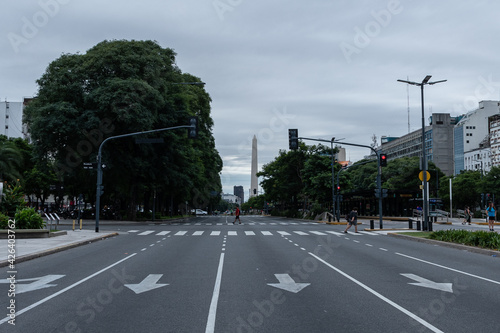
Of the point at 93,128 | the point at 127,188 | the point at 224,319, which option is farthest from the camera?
the point at 127,188

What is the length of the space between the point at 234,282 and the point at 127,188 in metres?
37.4

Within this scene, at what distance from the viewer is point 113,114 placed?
1561 inches

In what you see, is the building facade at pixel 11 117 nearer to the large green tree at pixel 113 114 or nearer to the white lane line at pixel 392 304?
the large green tree at pixel 113 114

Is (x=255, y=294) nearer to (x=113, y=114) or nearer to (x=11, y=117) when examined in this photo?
(x=113, y=114)

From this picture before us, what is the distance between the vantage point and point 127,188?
4647 cm

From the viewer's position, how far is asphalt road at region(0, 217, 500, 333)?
7035 mm

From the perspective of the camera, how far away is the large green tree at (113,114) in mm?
38719

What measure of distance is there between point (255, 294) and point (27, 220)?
18973 millimetres

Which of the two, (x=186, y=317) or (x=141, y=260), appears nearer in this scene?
(x=186, y=317)

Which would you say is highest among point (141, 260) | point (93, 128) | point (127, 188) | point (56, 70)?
point (56, 70)

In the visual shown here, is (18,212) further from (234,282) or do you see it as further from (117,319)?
(117,319)

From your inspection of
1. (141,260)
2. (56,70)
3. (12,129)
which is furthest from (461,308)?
(12,129)

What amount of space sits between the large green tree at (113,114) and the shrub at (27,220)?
13927mm

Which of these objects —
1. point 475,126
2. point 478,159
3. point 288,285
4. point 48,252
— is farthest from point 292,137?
point 475,126
